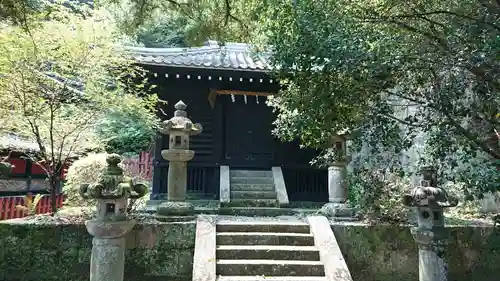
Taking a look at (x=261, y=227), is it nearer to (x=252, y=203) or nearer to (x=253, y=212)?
(x=253, y=212)

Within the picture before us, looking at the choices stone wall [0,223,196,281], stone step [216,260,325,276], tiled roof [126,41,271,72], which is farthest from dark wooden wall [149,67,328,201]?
stone step [216,260,325,276]

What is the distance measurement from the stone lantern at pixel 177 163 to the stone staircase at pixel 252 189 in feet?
8.80

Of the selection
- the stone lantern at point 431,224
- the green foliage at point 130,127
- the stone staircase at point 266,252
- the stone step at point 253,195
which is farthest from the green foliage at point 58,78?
the stone lantern at point 431,224

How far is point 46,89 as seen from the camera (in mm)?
6227

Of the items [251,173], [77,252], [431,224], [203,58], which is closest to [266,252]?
[431,224]

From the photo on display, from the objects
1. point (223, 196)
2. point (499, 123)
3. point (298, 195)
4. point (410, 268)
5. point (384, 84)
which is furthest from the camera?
point (298, 195)

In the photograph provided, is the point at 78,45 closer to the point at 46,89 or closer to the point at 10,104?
the point at 46,89

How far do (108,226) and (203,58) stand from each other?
6.59 m

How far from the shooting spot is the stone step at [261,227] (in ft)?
19.0

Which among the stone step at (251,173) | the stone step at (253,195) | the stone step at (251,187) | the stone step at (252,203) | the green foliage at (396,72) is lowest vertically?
the stone step at (252,203)

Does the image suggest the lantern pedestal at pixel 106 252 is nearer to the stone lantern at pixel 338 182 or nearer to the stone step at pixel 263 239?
the stone step at pixel 263 239

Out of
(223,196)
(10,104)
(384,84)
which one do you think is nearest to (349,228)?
(384,84)

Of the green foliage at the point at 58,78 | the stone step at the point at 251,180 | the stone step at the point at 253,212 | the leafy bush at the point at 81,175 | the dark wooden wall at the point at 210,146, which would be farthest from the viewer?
the dark wooden wall at the point at 210,146

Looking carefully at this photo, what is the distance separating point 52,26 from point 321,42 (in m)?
5.06
